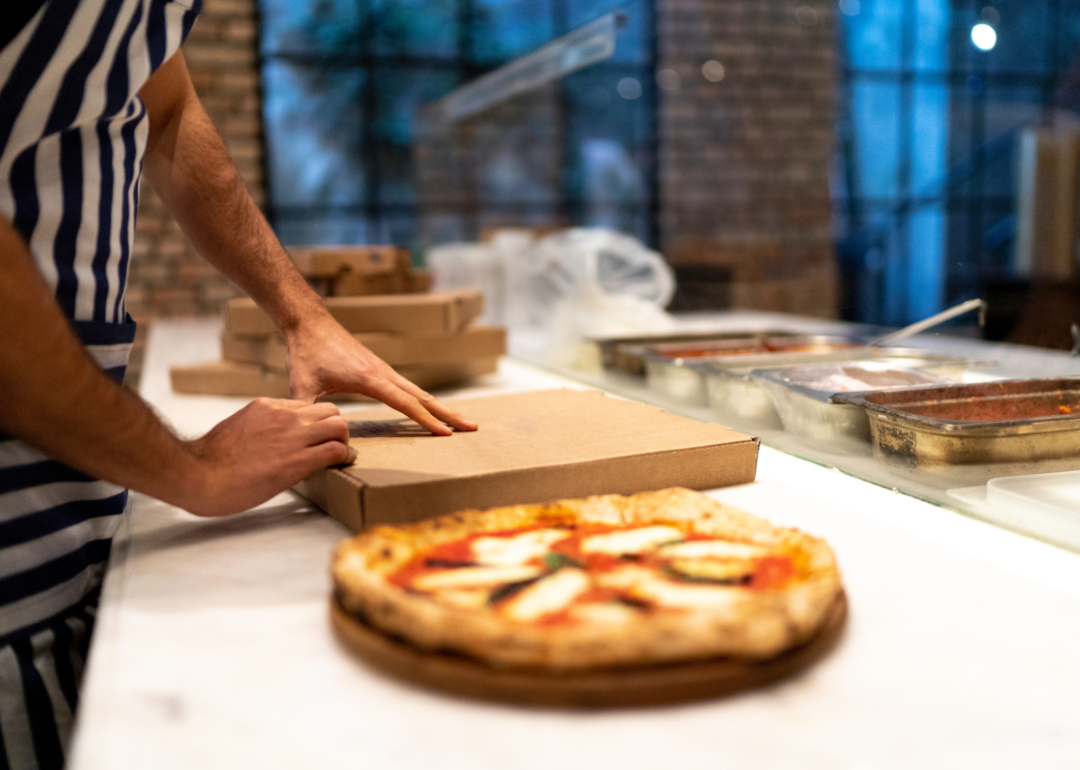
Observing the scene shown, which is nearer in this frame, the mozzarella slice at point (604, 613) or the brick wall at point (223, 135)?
the mozzarella slice at point (604, 613)

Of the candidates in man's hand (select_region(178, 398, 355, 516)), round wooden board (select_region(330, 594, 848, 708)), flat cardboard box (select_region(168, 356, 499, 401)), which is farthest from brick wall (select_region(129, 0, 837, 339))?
round wooden board (select_region(330, 594, 848, 708))

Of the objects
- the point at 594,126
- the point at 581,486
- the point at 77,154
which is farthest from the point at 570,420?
the point at 594,126

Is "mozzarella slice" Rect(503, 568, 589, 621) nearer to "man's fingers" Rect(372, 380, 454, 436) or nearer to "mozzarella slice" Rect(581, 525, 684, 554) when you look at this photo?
"mozzarella slice" Rect(581, 525, 684, 554)

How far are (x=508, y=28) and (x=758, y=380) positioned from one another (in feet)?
8.26

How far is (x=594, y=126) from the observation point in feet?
9.89

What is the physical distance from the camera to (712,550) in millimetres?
702

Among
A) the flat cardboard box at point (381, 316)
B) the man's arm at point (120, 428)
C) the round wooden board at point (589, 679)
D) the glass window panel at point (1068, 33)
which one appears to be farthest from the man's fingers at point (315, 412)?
the glass window panel at point (1068, 33)

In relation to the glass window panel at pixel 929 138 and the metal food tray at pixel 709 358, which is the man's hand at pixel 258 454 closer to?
the metal food tray at pixel 709 358

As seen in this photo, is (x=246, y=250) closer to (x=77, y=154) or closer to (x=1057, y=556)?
(x=77, y=154)

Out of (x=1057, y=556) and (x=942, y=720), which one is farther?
(x=1057, y=556)

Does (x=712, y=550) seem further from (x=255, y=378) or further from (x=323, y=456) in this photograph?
(x=255, y=378)

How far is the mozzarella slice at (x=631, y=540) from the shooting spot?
0.71 m

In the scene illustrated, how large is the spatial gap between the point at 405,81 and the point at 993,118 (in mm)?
2599

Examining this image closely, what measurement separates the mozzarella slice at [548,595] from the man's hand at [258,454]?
1.00ft
